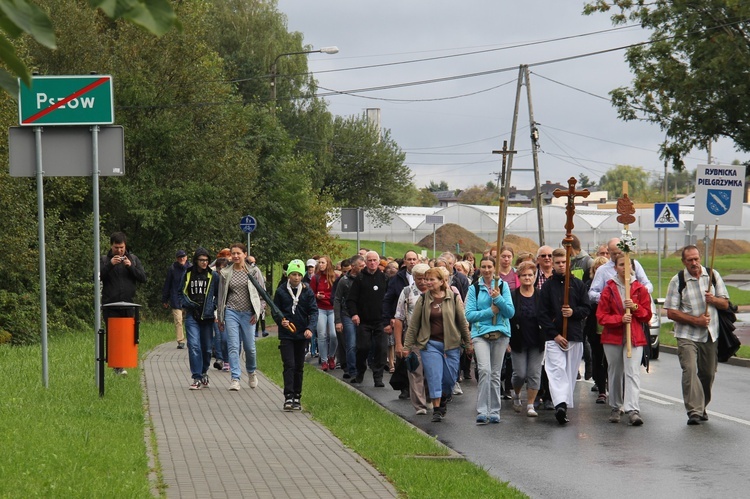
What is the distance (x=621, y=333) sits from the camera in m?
13.1

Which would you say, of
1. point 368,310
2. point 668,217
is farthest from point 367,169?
point 368,310

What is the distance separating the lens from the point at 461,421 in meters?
13.2

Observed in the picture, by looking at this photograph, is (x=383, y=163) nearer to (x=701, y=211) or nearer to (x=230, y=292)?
(x=701, y=211)

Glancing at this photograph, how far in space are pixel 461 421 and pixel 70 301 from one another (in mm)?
14878

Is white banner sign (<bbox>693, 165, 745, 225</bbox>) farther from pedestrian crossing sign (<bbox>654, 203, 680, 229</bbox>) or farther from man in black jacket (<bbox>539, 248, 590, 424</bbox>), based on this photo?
man in black jacket (<bbox>539, 248, 590, 424</bbox>)

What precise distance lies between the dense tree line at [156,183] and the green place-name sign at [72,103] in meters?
3.12

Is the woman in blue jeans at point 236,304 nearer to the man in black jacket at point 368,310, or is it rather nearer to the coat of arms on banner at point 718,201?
the man in black jacket at point 368,310

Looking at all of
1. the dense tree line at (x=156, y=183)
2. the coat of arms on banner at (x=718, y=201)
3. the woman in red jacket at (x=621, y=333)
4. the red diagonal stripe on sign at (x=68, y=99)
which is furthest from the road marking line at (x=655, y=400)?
the dense tree line at (x=156, y=183)

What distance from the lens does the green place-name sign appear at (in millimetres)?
12344

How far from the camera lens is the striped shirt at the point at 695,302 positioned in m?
12.8

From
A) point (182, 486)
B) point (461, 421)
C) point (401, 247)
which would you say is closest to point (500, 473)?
point (182, 486)

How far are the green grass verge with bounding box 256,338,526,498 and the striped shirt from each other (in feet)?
10.2

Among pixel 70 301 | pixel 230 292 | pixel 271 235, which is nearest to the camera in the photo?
pixel 230 292

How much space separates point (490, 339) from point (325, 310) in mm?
7392
